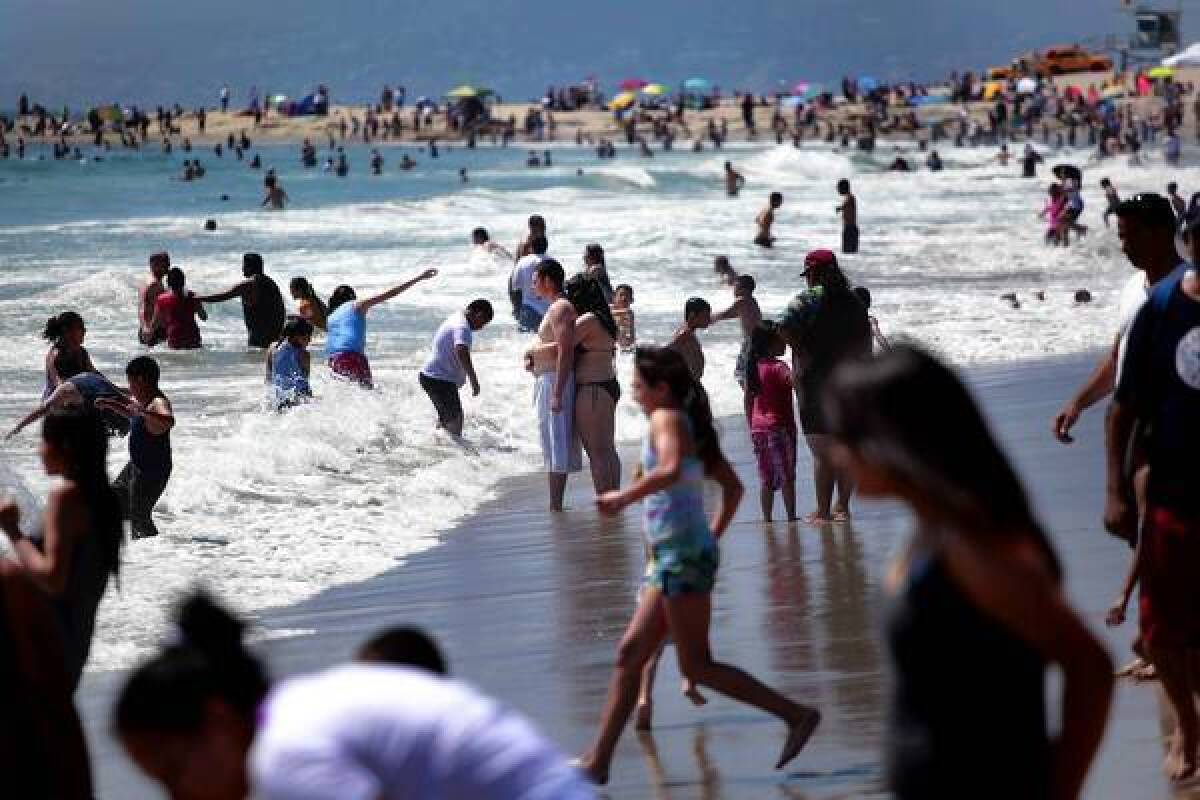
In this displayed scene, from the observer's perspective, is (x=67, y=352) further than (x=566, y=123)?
No

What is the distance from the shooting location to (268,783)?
2.94 meters

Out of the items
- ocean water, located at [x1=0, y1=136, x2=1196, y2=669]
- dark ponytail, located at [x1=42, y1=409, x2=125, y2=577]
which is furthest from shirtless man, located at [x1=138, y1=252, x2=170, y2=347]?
dark ponytail, located at [x1=42, y1=409, x2=125, y2=577]


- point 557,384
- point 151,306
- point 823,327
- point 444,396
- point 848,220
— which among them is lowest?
point 848,220

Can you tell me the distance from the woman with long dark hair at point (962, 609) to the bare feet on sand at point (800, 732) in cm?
282

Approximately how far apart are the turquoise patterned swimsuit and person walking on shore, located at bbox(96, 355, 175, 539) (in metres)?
5.68

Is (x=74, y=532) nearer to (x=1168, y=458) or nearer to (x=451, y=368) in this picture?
(x=1168, y=458)

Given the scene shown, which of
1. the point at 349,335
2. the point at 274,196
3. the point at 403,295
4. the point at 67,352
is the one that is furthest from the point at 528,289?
the point at 274,196

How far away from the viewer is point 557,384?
11.3 meters

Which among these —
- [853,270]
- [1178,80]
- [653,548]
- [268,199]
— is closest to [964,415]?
[653,548]

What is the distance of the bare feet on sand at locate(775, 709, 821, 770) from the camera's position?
19.6 feet

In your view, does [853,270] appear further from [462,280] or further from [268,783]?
[268,783]

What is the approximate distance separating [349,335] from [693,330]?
447cm

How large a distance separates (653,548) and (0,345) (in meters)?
19.0

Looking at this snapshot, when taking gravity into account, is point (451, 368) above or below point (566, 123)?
above
